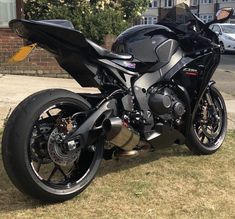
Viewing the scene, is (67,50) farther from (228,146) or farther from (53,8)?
(53,8)

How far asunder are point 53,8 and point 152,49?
8.08 m

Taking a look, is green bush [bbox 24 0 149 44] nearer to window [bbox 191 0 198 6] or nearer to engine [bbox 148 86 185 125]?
engine [bbox 148 86 185 125]

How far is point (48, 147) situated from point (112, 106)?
2.23 ft

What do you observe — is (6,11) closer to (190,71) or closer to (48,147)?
(190,71)

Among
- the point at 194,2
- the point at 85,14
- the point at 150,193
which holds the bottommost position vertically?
the point at 194,2

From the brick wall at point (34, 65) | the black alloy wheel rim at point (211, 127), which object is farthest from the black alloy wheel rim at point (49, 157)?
the brick wall at point (34, 65)

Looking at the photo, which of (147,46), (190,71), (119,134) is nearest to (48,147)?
(119,134)

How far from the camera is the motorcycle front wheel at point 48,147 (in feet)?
11.9

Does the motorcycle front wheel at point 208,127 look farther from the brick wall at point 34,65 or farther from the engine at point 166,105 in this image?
the brick wall at point 34,65

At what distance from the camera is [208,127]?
17.6 feet

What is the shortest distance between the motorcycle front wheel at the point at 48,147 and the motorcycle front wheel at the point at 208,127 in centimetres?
132

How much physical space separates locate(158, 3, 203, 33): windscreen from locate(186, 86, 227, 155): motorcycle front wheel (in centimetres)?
74

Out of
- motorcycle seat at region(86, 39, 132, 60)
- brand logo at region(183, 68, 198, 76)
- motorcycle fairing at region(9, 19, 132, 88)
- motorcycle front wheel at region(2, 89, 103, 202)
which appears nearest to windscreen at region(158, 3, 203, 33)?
brand logo at region(183, 68, 198, 76)

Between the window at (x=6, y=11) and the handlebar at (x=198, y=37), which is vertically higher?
the handlebar at (x=198, y=37)
